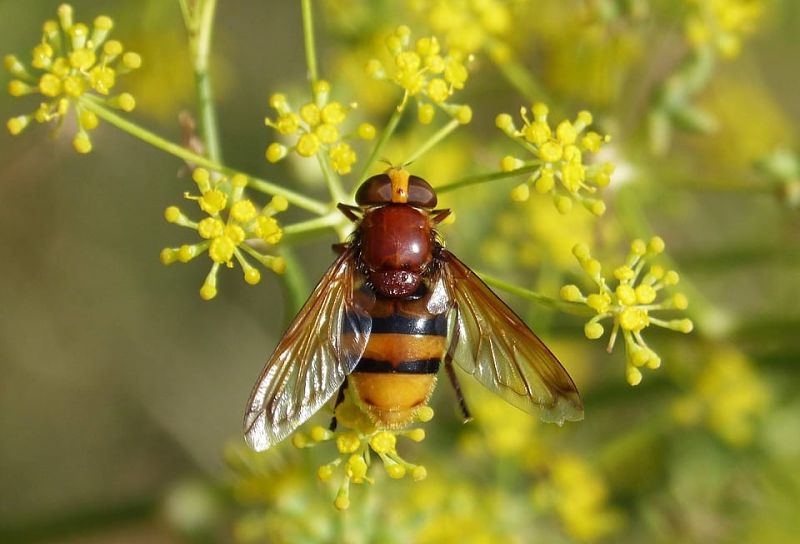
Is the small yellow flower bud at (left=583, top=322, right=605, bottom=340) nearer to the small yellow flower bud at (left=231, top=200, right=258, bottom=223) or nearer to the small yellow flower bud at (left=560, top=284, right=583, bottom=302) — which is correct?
the small yellow flower bud at (left=560, top=284, right=583, bottom=302)

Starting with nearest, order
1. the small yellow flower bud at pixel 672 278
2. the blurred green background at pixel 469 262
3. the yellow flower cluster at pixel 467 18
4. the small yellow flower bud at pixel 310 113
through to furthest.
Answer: the small yellow flower bud at pixel 672 278
the small yellow flower bud at pixel 310 113
the yellow flower cluster at pixel 467 18
the blurred green background at pixel 469 262

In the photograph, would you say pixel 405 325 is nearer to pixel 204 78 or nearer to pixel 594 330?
pixel 594 330

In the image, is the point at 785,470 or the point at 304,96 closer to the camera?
the point at 304,96

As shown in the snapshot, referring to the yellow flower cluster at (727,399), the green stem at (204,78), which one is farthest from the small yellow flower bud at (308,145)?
the yellow flower cluster at (727,399)

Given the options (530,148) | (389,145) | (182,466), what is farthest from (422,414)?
(182,466)

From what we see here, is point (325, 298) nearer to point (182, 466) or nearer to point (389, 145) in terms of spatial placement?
point (389, 145)

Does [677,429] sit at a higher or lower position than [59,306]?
lower

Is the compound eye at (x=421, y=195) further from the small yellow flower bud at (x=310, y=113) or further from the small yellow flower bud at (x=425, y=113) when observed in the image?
the small yellow flower bud at (x=310, y=113)
